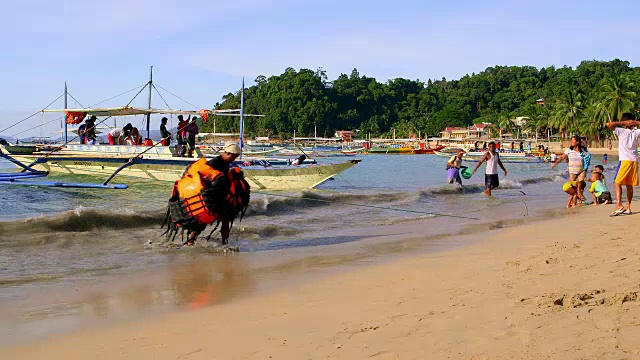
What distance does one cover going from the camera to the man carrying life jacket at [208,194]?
8.44 meters

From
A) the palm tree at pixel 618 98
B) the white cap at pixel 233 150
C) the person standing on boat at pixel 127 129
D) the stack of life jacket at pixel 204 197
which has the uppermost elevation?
the palm tree at pixel 618 98

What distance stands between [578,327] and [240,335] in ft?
7.61

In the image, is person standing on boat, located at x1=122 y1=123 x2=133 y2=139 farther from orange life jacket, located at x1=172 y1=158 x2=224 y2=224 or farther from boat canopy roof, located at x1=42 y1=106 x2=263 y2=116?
orange life jacket, located at x1=172 y1=158 x2=224 y2=224

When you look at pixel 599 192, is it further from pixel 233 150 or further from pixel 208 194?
pixel 208 194

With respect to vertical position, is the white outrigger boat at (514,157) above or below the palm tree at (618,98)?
below

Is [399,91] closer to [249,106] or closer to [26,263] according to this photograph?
[249,106]

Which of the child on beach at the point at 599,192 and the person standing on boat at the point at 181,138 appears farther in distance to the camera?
the person standing on boat at the point at 181,138

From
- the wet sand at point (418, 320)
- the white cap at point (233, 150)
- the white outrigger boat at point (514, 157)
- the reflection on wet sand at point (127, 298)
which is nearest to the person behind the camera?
the wet sand at point (418, 320)

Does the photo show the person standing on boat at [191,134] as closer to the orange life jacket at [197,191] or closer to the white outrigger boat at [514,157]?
the orange life jacket at [197,191]

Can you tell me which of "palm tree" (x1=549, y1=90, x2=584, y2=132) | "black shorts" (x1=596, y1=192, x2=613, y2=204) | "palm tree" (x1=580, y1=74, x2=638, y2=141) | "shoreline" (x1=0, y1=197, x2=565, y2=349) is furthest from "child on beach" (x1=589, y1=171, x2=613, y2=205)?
"palm tree" (x1=549, y1=90, x2=584, y2=132)

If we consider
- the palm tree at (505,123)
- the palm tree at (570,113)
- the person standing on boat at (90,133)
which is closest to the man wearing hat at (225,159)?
the person standing on boat at (90,133)

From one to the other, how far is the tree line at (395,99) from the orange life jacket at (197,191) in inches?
4692

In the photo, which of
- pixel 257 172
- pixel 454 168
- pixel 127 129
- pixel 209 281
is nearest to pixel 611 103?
pixel 454 168

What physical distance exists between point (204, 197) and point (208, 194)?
0.22ft
